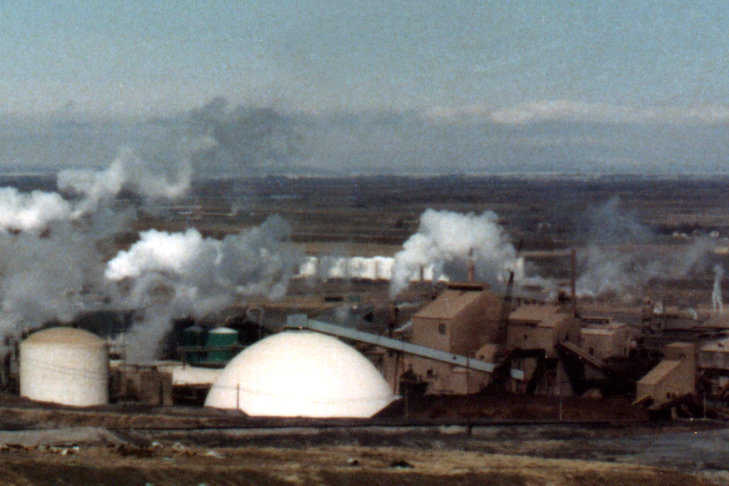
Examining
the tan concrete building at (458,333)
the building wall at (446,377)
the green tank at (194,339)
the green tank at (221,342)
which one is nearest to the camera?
the building wall at (446,377)

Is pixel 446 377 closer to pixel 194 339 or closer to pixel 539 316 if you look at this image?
pixel 539 316

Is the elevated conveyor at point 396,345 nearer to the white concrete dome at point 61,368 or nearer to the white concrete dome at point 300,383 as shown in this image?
the white concrete dome at point 300,383

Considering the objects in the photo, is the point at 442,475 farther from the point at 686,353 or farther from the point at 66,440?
the point at 686,353

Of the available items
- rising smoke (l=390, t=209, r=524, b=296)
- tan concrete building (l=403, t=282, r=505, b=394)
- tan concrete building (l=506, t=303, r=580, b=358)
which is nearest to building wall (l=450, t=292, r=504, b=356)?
tan concrete building (l=403, t=282, r=505, b=394)

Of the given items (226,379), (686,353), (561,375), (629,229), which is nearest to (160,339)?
(226,379)

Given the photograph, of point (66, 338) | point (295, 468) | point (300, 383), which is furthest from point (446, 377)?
point (295, 468)

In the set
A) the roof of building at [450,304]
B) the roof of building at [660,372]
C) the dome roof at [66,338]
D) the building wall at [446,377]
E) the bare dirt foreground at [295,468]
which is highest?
the roof of building at [450,304]

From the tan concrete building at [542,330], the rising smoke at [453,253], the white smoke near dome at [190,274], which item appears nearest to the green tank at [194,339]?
the white smoke near dome at [190,274]
